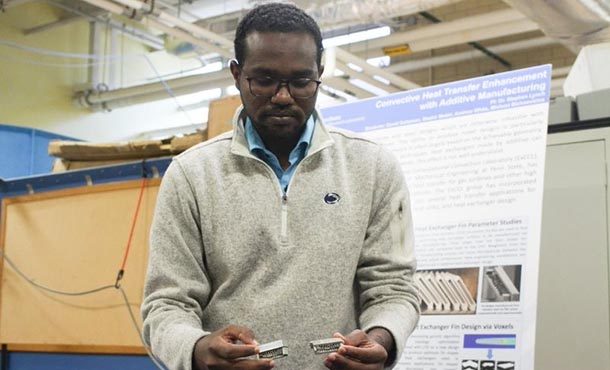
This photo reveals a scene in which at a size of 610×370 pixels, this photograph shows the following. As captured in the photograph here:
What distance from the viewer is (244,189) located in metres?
1.23

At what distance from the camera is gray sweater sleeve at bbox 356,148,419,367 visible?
1215 millimetres

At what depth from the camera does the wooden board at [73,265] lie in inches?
117

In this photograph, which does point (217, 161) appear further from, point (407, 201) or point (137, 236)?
point (137, 236)

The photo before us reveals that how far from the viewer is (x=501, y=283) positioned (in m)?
2.03

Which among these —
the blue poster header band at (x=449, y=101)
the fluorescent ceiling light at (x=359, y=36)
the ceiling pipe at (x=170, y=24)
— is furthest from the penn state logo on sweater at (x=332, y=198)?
the fluorescent ceiling light at (x=359, y=36)

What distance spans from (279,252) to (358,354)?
209mm

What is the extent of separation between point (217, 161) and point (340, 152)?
205 millimetres

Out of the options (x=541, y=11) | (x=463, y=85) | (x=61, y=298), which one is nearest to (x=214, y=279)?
(x=463, y=85)

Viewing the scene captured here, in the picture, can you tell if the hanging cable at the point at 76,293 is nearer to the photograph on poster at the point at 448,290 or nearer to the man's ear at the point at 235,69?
the photograph on poster at the point at 448,290

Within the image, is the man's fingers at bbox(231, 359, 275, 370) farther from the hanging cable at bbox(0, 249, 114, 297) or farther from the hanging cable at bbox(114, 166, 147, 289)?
the hanging cable at bbox(0, 249, 114, 297)

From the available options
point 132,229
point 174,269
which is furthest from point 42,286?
point 174,269

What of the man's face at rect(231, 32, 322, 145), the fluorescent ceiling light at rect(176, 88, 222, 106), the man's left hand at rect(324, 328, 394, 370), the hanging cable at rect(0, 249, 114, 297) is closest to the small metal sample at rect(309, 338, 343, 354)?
the man's left hand at rect(324, 328, 394, 370)

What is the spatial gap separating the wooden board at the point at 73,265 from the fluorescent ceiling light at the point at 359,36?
2914mm

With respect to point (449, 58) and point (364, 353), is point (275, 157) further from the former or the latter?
point (449, 58)
